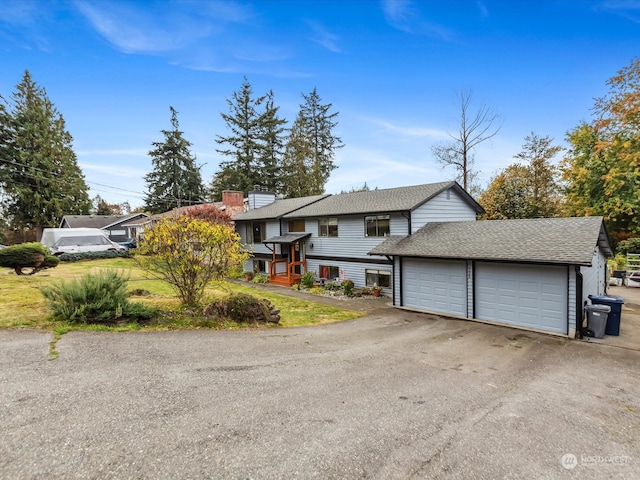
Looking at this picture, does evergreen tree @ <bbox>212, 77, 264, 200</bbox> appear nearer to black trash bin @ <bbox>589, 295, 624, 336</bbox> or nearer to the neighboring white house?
the neighboring white house

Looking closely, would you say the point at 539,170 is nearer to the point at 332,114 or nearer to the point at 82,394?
the point at 332,114

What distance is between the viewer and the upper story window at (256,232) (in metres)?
24.6

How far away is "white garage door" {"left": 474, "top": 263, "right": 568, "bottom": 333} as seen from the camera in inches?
408

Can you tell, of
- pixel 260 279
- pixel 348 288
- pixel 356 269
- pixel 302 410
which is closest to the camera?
pixel 302 410

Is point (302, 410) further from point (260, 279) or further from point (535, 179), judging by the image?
point (535, 179)

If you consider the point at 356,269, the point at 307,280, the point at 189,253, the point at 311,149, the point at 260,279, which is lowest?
the point at 260,279

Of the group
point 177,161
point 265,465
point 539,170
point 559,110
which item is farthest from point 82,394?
point 177,161

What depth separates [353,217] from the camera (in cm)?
1836

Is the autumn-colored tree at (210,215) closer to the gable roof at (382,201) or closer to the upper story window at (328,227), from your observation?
the gable roof at (382,201)

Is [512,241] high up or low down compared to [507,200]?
down

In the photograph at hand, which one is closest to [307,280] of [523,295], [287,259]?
[287,259]

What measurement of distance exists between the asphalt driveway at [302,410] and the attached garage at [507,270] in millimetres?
2186

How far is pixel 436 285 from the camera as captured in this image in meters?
13.4

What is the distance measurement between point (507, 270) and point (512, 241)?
1.26 metres
